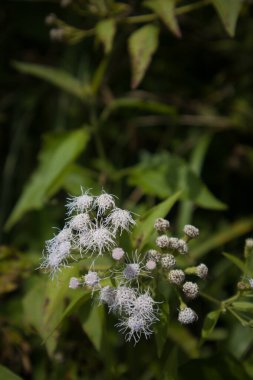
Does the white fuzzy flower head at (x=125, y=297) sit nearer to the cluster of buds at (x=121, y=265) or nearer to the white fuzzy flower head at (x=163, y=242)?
the cluster of buds at (x=121, y=265)

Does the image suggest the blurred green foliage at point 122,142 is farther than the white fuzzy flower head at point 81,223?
Yes

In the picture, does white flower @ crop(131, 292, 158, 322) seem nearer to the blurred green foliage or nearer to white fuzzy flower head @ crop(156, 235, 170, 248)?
white fuzzy flower head @ crop(156, 235, 170, 248)

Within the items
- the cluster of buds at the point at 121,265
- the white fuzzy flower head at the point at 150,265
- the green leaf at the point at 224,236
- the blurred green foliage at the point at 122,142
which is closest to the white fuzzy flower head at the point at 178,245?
the cluster of buds at the point at 121,265

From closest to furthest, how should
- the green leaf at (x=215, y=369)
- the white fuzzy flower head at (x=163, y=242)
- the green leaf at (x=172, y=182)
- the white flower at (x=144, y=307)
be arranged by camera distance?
1. the white flower at (x=144, y=307)
2. the white fuzzy flower head at (x=163, y=242)
3. the green leaf at (x=215, y=369)
4. the green leaf at (x=172, y=182)

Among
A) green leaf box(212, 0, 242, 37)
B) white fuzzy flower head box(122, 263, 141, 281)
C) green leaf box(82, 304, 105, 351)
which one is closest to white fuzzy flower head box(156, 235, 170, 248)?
white fuzzy flower head box(122, 263, 141, 281)

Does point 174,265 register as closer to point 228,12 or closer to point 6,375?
point 6,375

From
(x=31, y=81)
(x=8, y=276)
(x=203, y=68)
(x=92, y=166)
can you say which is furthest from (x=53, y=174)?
(x=203, y=68)

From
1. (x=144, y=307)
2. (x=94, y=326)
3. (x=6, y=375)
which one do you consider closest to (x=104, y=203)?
(x=144, y=307)
